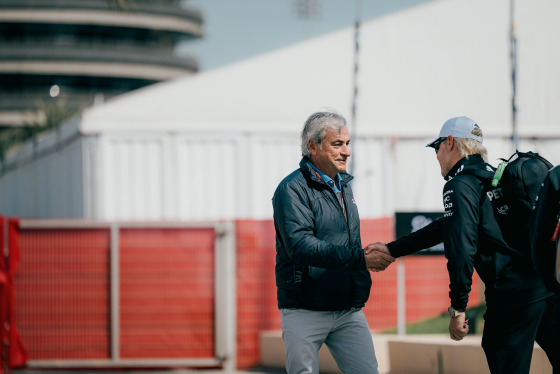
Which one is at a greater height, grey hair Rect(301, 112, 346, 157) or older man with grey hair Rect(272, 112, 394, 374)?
grey hair Rect(301, 112, 346, 157)

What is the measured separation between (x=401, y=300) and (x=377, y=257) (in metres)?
5.12

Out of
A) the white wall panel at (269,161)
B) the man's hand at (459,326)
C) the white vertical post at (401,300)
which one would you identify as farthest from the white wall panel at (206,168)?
the man's hand at (459,326)

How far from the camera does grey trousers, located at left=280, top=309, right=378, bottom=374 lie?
4.41 m

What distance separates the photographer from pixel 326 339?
4594 millimetres

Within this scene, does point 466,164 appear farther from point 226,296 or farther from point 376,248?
point 226,296

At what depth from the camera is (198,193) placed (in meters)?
15.6

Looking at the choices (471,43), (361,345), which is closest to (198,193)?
(471,43)

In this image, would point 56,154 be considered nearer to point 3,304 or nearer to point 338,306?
point 3,304

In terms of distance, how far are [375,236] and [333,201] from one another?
520 centimetres

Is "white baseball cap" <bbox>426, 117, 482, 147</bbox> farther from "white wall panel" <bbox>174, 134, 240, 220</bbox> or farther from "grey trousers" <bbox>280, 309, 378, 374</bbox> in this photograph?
"white wall panel" <bbox>174, 134, 240, 220</bbox>

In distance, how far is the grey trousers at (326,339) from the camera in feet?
14.5

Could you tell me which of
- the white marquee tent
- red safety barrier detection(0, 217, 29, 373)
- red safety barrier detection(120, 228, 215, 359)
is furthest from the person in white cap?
the white marquee tent

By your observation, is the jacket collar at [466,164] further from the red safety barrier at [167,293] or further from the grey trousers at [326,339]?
the red safety barrier at [167,293]

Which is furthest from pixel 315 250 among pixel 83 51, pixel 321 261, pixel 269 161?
pixel 83 51
